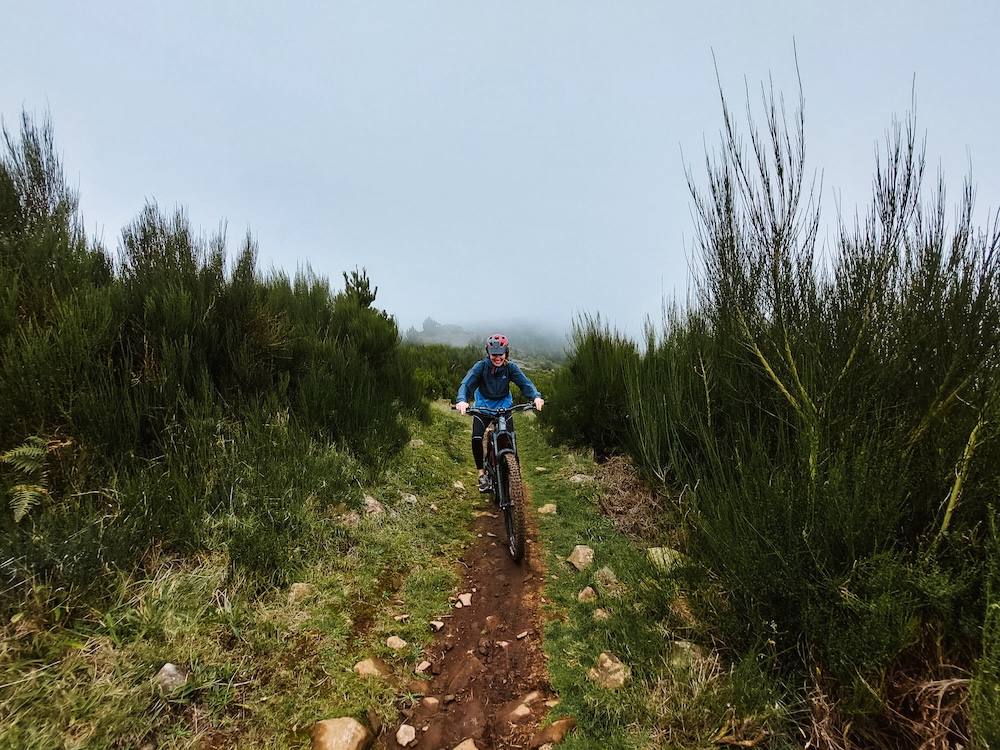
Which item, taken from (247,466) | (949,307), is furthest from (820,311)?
(247,466)

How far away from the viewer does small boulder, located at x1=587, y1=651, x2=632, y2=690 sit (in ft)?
7.41

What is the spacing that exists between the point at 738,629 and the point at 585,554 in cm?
172

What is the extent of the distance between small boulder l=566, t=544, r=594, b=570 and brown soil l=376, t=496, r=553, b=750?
298mm

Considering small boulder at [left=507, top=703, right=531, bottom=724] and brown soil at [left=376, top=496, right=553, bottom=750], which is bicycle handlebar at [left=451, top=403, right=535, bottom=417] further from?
small boulder at [left=507, top=703, right=531, bottom=724]

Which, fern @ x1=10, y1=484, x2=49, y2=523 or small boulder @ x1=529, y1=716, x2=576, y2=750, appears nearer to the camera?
small boulder @ x1=529, y1=716, x2=576, y2=750

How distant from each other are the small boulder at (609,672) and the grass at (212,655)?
1.11 metres

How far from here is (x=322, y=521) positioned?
3600 millimetres

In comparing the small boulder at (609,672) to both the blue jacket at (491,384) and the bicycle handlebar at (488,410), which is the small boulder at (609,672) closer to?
the bicycle handlebar at (488,410)

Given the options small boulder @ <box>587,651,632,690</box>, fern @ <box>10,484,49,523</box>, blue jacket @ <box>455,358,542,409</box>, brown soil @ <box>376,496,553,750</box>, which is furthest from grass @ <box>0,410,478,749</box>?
blue jacket @ <box>455,358,542,409</box>

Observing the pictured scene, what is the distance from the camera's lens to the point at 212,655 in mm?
2244

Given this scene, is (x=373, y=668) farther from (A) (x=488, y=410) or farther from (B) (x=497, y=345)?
(B) (x=497, y=345)

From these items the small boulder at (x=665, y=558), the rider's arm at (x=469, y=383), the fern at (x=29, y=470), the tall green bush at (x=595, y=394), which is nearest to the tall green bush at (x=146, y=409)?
the fern at (x=29, y=470)

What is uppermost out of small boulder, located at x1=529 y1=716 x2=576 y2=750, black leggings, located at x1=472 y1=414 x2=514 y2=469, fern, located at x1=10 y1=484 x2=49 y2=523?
fern, located at x1=10 y1=484 x2=49 y2=523

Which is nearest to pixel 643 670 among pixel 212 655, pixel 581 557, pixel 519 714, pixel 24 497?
pixel 519 714
